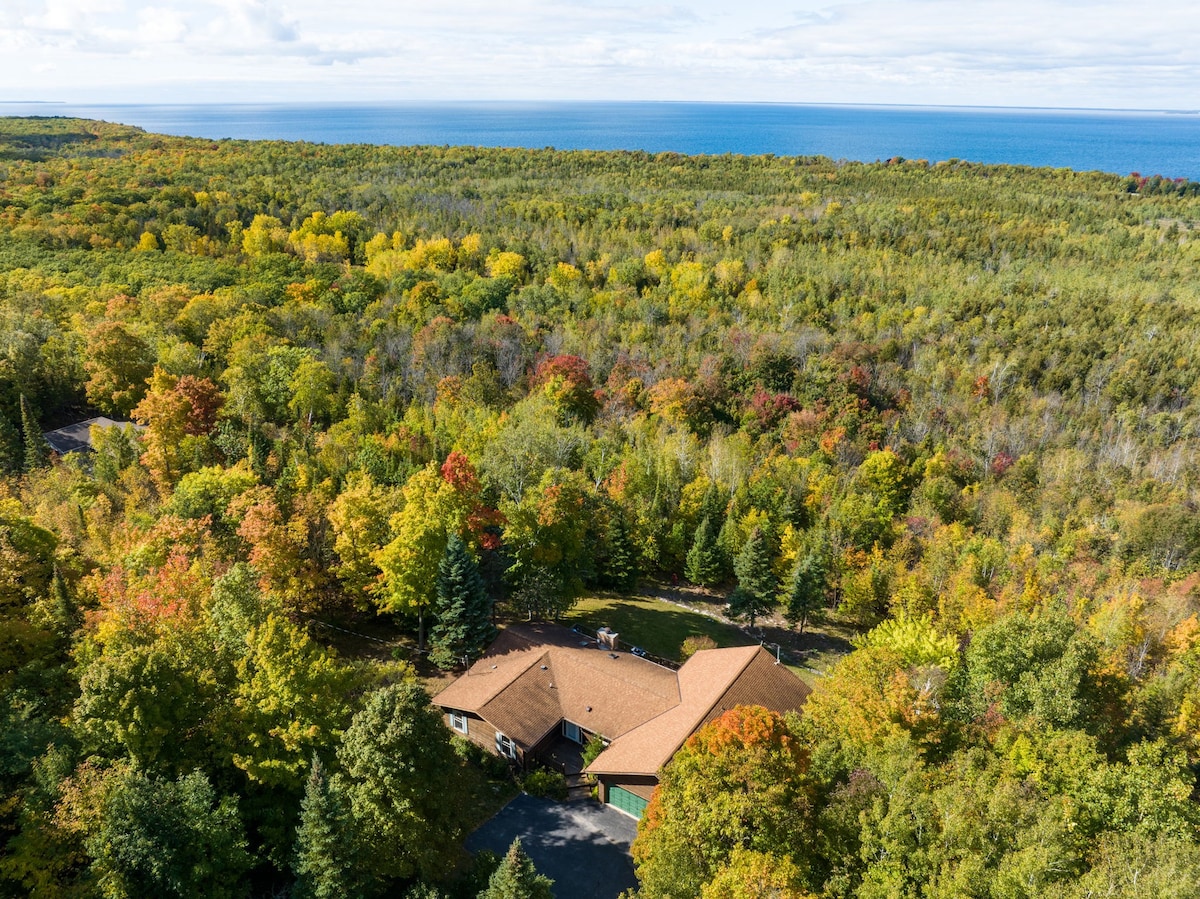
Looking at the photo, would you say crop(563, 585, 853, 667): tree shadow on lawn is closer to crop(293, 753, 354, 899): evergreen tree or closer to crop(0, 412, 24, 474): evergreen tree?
crop(293, 753, 354, 899): evergreen tree

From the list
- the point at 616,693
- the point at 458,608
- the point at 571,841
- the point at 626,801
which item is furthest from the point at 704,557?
the point at 571,841

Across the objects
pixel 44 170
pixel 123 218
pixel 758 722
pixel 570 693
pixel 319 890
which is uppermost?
pixel 44 170

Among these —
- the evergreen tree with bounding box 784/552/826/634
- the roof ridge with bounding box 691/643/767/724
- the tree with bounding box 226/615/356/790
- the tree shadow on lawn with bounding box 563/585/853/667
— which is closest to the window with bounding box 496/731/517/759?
the roof ridge with bounding box 691/643/767/724

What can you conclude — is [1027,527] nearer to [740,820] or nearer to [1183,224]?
[740,820]

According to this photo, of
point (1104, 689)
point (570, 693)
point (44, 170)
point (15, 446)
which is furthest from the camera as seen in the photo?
point (44, 170)

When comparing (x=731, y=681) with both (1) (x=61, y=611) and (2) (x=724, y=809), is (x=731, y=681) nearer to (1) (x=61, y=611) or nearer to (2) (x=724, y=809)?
(2) (x=724, y=809)

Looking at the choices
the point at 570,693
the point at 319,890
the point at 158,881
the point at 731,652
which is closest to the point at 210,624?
the point at 158,881
